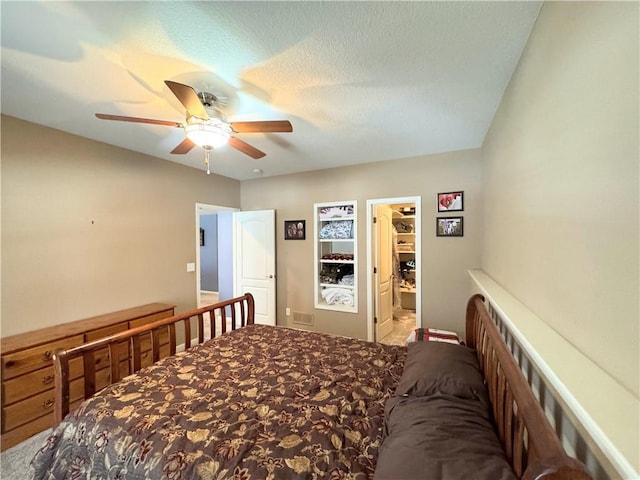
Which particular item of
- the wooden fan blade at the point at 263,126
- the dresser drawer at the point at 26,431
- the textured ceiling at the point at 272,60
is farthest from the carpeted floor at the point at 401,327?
the dresser drawer at the point at 26,431

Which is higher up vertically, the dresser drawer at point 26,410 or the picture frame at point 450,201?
the picture frame at point 450,201

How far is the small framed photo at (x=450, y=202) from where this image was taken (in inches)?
127

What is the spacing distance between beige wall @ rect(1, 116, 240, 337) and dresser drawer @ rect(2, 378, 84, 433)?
24.4 inches

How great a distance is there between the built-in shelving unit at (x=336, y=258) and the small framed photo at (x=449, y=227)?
1118mm

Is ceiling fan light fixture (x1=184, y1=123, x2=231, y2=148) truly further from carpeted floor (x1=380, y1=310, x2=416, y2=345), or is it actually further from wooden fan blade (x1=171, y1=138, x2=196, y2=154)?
carpeted floor (x1=380, y1=310, x2=416, y2=345)

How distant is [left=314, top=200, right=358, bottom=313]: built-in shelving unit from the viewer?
3.93m

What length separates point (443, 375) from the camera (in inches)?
52.9

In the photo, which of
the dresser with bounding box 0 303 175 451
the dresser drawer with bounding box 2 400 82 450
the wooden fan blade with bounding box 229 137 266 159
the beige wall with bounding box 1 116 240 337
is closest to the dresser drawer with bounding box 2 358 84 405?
the dresser with bounding box 0 303 175 451

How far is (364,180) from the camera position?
379cm

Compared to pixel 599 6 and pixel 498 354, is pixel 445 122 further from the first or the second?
pixel 498 354

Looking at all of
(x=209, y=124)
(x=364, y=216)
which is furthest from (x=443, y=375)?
(x=364, y=216)

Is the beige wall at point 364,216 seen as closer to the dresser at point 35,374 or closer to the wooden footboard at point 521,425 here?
the wooden footboard at point 521,425

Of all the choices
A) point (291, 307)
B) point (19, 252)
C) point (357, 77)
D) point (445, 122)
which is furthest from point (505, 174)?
point (19, 252)

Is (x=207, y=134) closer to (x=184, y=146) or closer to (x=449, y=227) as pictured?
(x=184, y=146)
